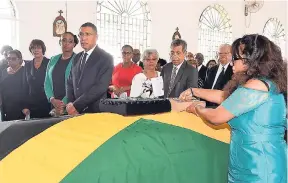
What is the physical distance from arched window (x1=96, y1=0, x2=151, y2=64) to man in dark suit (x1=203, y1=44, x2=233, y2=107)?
527 cm

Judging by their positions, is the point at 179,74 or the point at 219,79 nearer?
the point at 179,74

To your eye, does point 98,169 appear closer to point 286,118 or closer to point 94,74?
point 286,118

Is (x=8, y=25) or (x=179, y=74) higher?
(x=8, y=25)

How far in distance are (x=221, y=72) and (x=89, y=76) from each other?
189 centimetres

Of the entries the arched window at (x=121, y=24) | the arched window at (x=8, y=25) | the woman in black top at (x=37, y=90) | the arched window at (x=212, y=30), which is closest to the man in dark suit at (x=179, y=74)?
the woman in black top at (x=37, y=90)

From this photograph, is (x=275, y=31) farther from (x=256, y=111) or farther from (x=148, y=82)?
(x=256, y=111)

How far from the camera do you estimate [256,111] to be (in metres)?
1.86

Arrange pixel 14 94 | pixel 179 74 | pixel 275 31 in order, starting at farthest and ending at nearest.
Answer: pixel 275 31 < pixel 14 94 < pixel 179 74

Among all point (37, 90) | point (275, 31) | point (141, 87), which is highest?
point (275, 31)

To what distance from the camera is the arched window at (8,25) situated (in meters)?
7.92

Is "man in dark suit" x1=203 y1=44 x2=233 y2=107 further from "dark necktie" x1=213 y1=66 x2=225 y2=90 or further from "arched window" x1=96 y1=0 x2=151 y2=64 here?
"arched window" x1=96 y1=0 x2=151 y2=64

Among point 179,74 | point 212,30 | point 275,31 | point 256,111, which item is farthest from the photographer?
point 275,31

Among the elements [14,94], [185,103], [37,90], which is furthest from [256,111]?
[14,94]

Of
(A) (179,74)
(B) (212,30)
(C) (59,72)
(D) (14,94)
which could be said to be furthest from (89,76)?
(B) (212,30)
